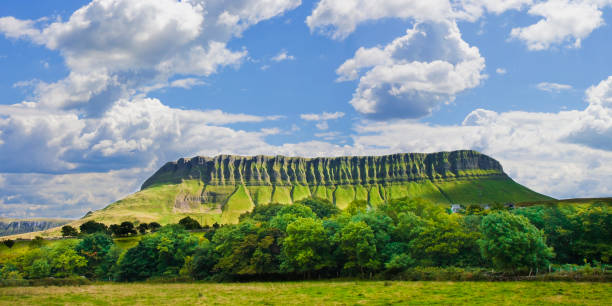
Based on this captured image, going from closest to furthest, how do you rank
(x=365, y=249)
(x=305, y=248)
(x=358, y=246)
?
(x=358, y=246) → (x=365, y=249) → (x=305, y=248)

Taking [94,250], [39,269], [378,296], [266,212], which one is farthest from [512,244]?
[266,212]

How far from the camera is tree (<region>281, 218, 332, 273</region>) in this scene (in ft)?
262

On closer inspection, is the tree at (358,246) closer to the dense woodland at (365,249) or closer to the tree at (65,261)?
the dense woodland at (365,249)

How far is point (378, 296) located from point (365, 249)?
97.3ft

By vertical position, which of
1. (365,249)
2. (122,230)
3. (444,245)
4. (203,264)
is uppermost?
(444,245)

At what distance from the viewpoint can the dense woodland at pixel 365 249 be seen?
2581 inches

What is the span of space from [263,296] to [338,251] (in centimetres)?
3274

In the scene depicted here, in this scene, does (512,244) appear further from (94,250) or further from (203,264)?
(94,250)

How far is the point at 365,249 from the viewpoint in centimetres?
7650

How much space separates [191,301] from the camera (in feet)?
157

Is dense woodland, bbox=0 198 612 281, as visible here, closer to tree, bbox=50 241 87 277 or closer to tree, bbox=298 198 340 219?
tree, bbox=50 241 87 277

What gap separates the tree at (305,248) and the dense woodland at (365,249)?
199 mm

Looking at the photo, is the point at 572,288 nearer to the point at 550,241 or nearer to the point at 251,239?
the point at 550,241

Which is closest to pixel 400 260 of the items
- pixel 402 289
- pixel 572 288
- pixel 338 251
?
pixel 338 251
